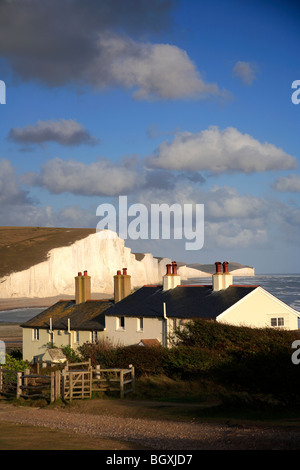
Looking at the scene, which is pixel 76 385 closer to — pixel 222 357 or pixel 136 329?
pixel 222 357

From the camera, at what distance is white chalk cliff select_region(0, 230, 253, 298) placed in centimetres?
12850

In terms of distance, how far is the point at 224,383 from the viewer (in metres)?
24.5

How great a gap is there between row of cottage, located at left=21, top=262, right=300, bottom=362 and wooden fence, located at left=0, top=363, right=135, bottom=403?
5.47 meters

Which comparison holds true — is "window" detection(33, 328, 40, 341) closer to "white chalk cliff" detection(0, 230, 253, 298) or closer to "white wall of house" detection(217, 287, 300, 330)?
"white wall of house" detection(217, 287, 300, 330)

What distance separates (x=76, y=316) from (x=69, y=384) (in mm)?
14131

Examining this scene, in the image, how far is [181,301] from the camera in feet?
113

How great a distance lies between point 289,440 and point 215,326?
1633 cm

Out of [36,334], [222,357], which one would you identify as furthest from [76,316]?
[222,357]

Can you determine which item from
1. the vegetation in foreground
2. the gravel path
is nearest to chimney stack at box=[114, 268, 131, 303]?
the vegetation in foreground

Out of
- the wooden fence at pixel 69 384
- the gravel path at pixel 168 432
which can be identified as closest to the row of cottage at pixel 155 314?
the wooden fence at pixel 69 384

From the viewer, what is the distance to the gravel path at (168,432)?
13766mm

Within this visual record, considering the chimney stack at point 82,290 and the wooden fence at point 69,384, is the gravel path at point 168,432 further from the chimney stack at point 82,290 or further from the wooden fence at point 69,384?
the chimney stack at point 82,290

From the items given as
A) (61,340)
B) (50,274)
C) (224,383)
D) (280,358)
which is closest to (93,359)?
(61,340)
